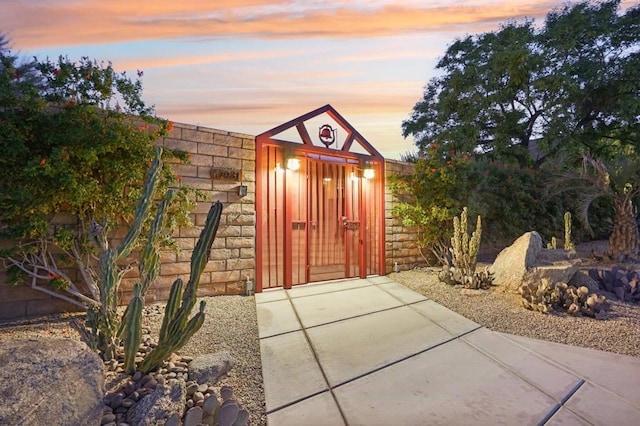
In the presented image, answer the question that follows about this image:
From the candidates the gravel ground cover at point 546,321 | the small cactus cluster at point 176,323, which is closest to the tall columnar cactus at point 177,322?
the small cactus cluster at point 176,323

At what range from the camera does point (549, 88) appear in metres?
11.1

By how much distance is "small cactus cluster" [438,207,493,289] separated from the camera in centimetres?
535

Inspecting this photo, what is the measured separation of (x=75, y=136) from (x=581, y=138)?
1547cm

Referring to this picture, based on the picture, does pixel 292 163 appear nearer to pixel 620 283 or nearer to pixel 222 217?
pixel 222 217

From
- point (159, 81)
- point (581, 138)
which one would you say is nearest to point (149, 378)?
point (159, 81)

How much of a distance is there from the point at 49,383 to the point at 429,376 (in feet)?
8.33

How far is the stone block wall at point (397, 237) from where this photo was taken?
6.80 m

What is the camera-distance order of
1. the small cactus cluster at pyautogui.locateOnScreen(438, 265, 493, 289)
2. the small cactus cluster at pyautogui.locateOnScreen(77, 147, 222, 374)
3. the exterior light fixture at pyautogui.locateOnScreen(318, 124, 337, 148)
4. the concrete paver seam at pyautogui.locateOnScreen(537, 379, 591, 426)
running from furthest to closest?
the exterior light fixture at pyautogui.locateOnScreen(318, 124, 337, 148) → the small cactus cluster at pyautogui.locateOnScreen(438, 265, 493, 289) → the small cactus cluster at pyautogui.locateOnScreen(77, 147, 222, 374) → the concrete paver seam at pyautogui.locateOnScreen(537, 379, 591, 426)

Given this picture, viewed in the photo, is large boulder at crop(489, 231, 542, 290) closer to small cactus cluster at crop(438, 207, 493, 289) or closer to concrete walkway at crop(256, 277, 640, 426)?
small cactus cluster at crop(438, 207, 493, 289)

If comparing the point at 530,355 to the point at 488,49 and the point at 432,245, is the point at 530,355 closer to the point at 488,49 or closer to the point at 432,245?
the point at 432,245

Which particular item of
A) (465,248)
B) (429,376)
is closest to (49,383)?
(429,376)

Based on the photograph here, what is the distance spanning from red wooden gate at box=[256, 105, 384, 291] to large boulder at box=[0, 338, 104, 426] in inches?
136

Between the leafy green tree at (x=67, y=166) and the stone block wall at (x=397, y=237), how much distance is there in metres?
4.42

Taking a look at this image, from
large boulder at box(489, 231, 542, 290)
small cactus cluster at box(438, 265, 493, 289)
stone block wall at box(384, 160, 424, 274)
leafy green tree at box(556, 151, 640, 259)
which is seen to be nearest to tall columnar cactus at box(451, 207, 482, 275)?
small cactus cluster at box(438, 265, 493, 289)
